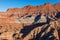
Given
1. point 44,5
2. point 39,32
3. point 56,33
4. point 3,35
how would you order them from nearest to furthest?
point 56,33 < point 3,35 < point 39,32 < point 44,5

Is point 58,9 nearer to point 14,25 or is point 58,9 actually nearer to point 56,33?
point 14,25

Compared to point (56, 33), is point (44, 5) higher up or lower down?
higher up

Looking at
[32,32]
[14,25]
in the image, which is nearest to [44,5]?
[14,25]

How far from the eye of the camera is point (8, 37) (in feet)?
177

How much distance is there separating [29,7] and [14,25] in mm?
42388

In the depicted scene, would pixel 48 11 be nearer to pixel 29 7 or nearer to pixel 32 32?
pixel 29 7

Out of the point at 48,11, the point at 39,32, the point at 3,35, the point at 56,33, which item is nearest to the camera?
the point at 56,33

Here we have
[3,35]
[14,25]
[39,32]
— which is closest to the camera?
[3,35]

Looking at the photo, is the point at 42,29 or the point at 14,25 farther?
the point at 14,25

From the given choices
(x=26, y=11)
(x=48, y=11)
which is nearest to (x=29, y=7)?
(x=26, y=11)

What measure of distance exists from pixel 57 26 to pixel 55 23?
1.89 metres

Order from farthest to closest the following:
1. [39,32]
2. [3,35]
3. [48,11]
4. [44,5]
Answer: [44,5] < [48,11] < [39,32] < [3,35]

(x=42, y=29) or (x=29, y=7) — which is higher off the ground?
(x=29, y=7)

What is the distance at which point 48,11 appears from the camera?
97875 millimetres
